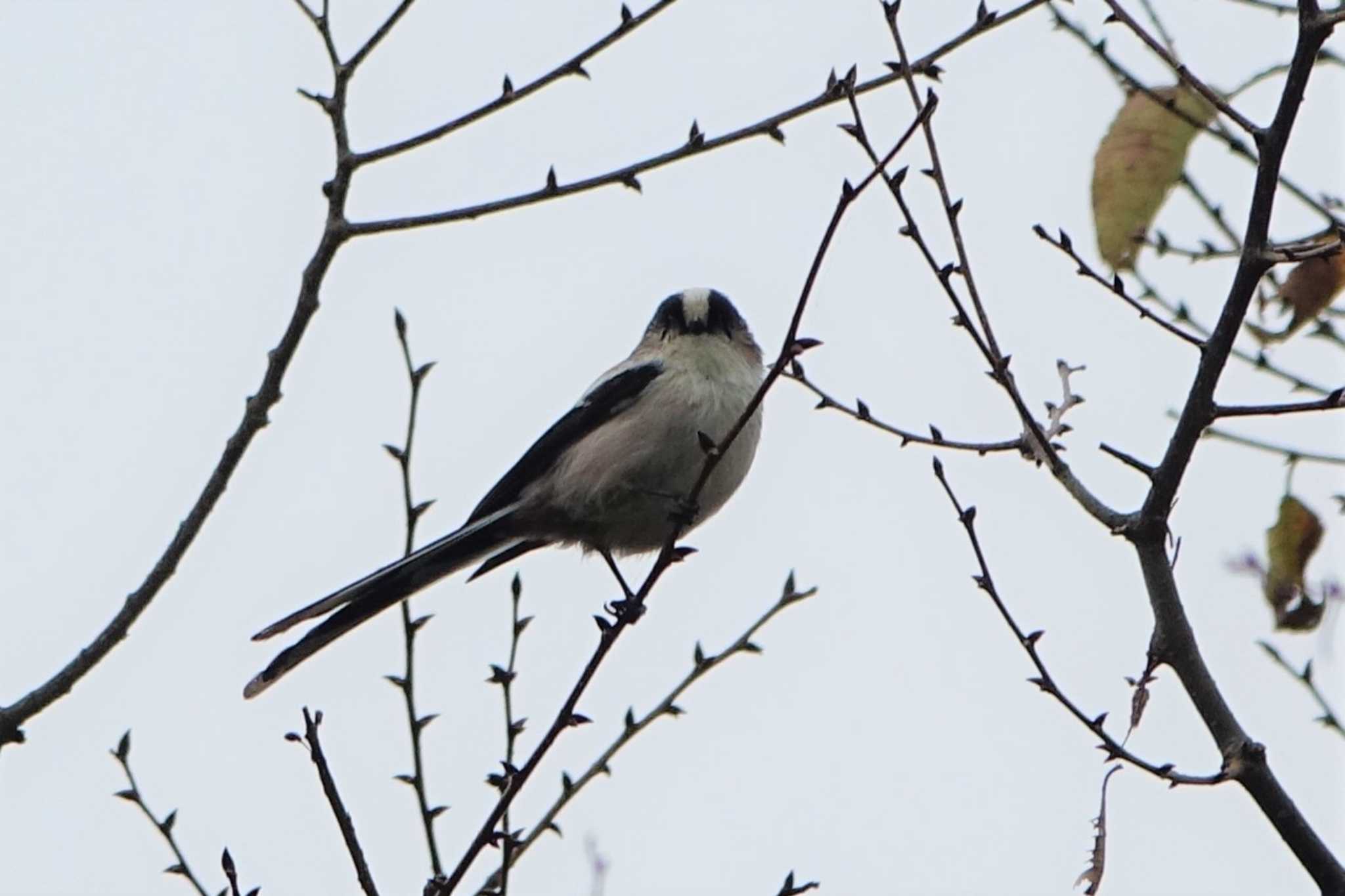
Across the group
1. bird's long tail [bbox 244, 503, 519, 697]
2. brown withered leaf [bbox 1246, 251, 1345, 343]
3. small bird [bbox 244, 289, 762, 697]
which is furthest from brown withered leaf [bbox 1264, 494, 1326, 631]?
bird's long tail [bbox 244, 503, 519, 697]

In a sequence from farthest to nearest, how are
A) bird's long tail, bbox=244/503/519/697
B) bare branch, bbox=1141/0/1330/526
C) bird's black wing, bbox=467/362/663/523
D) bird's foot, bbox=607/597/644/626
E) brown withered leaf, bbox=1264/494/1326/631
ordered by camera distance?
bird's black wing, bbox=467/362/663/523, bird's long tail, bbox=244/503/519/697, brown withered leaf, bbox=1264/494/1326/631, bird's foot, bbox=607/597/644/626, bare branch, bbox=1141/0/1330/526

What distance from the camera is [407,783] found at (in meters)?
3.35

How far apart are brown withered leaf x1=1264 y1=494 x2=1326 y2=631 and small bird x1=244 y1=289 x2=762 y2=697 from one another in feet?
5.07

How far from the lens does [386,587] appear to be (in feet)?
15.8

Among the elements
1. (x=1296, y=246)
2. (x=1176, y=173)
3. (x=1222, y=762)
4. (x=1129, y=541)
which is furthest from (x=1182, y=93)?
(x=1222, y=762)

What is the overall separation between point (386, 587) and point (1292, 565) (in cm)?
236

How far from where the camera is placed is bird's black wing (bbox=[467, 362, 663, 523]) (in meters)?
5.40

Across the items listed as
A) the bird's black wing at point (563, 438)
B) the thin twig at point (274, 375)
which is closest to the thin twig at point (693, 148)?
the thin twig at point (274, 375)

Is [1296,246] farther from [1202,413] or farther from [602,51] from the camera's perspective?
[602,51]

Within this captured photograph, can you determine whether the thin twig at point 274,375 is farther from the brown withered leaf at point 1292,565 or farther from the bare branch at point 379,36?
the brown withered leaf at point 1292,565

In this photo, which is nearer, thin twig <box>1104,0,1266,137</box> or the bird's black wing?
thin twig <box>1104,0,1266,137</box>

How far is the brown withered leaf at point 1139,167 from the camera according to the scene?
3.66 m

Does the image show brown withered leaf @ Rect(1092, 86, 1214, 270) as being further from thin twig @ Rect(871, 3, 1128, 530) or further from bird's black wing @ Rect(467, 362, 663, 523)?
bird's black wing @ Rect(467, 362, 663, 523)

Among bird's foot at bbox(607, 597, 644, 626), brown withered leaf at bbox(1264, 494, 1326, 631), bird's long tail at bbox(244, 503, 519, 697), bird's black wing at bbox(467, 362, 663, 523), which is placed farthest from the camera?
bird's black wing at bbox(467, 362, 663, 523)
